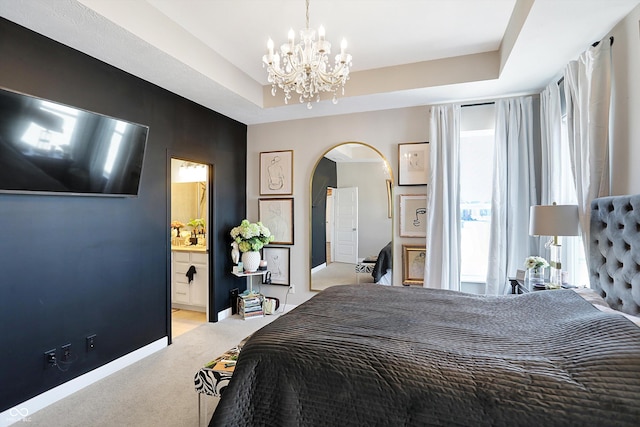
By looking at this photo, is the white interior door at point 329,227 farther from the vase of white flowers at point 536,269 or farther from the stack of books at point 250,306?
the vase of white flowers at point 536,269

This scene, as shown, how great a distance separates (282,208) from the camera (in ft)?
14.7

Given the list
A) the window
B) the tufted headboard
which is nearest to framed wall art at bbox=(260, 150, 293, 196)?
the window

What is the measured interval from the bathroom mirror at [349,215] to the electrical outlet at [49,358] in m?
2.77

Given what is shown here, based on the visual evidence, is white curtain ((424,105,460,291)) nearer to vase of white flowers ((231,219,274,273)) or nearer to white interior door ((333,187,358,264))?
white interior door ((333,187,358,264))

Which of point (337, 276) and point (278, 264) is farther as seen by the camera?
point (278, 264)

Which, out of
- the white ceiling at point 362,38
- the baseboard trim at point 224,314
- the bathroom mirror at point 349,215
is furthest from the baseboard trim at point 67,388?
the white ceiling at point 362,38

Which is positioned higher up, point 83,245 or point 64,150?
point 64,150

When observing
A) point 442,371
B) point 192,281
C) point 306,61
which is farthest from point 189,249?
point 442,371

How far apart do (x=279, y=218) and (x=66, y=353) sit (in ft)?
8.88

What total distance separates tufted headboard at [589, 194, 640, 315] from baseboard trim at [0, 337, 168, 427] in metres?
3.78

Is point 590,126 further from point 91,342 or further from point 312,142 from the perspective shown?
point 91,342

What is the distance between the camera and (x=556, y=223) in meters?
2.36

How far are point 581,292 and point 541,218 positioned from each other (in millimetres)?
718

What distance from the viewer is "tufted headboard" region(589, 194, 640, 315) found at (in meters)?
1.70
